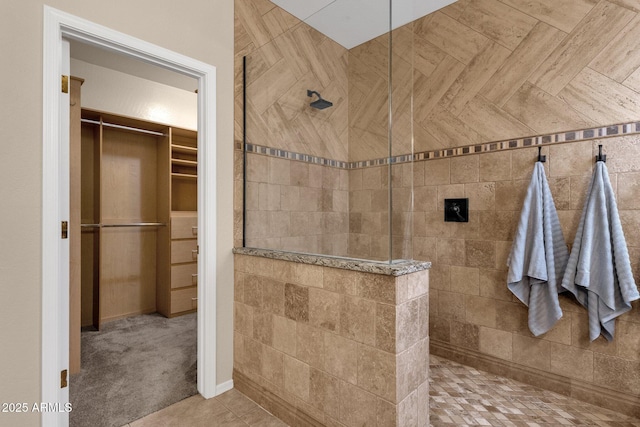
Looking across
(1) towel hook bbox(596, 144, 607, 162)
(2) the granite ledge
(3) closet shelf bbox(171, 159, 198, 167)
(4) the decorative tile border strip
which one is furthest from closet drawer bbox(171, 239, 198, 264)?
(1) towel hook bbox(596, 144, 607, 162)

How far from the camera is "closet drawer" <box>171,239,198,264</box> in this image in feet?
11.2

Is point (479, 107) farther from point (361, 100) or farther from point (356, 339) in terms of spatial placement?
point (356, 339)

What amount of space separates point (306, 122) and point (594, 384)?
2.46 metres

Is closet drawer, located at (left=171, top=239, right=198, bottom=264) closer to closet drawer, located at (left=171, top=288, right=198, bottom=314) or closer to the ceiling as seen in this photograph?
closet drawer, located at (left=171, top=288, right=198, bottom=314)

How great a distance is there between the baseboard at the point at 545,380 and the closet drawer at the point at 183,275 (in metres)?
2.57

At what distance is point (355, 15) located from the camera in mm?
1957

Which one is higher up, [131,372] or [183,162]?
[183,162]

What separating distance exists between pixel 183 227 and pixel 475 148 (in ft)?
9.73

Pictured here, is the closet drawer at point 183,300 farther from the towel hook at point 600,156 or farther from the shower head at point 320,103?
the towel hook at point 600,156

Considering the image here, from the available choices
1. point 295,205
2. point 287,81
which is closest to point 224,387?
point 295,205

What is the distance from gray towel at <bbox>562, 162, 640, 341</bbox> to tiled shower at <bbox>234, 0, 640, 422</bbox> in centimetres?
8

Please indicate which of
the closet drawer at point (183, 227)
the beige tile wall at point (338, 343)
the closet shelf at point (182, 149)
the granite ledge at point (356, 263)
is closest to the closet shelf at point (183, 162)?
the closet shelf at point (182, 149)
